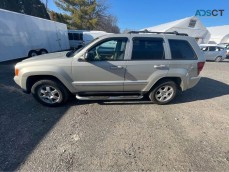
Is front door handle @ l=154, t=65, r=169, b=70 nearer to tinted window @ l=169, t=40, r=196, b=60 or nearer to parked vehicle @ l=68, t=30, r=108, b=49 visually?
tinted window @ l=169, t=40, r=196, b=60

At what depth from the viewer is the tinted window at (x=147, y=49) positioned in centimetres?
389

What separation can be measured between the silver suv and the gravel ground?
1.64 feet

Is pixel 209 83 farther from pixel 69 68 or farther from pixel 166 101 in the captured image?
pixel 69 68

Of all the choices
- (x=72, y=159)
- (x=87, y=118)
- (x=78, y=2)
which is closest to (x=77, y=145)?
(x=72, y=159)

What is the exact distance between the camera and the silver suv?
3.76 metres

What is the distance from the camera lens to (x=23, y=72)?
3.78 m

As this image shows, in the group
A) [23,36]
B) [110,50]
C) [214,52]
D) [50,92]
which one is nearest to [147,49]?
[110,50]

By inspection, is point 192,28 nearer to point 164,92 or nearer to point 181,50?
point 181,50

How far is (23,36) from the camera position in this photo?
974 centimetres

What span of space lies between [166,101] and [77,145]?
2.81 meters

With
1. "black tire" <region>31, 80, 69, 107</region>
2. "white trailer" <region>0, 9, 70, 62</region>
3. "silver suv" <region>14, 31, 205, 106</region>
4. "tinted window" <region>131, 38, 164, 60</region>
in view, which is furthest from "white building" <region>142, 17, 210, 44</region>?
"black tire" <region>31, 80, 69, 107</region>

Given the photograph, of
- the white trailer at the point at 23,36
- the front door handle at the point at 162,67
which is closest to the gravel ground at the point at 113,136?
the front door handle at the point at 162,67

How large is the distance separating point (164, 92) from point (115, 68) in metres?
1.63

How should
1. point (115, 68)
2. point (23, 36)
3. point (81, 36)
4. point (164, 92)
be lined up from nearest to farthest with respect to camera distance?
1. point (115, 68)
2. point (164, 92)
3. point (23, 36)
4. point (81, 36)
